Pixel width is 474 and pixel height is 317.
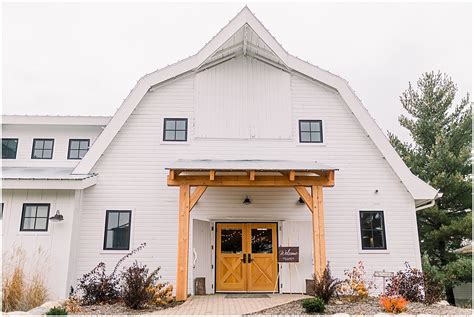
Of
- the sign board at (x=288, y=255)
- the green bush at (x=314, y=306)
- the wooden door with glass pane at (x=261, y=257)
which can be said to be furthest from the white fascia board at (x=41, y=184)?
the green bush at (x=314, y=306)

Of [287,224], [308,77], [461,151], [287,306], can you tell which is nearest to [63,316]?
[287,306]

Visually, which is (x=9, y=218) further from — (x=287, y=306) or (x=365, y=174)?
(x=365, y=174)

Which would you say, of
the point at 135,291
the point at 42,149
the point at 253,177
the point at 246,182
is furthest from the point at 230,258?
the point at 42,149

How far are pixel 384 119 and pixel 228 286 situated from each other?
22.6 metres

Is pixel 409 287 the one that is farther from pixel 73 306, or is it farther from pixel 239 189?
pixel 73 306

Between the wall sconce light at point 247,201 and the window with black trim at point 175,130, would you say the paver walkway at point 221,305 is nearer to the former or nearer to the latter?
the wall sconce light at point 247,201

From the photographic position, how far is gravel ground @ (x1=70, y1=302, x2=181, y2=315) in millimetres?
6820

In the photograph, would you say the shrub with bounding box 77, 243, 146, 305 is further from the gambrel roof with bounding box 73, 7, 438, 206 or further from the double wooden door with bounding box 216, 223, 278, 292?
the gambrel roof with bounding box 73, 7, 438, 206

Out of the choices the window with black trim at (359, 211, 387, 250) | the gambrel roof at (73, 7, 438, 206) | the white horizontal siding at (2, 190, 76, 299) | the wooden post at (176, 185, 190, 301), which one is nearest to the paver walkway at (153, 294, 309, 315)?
the wooden post at (176, 185, 190, 301)

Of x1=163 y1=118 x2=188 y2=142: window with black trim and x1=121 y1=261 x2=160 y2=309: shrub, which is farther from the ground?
x1=163 y1=118 x2=188 y2=142: window with black trim

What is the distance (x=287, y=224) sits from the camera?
10.1 meters

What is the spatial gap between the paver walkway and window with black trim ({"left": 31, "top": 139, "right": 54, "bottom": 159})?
6387 millimetres

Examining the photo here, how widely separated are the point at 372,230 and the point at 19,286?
8.20 meters

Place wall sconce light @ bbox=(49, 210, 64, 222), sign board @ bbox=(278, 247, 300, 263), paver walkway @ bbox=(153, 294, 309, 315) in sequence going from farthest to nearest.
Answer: sign board @ bbox=(278, 247, 300, 263)
wall sconce light @ bbox=(49, 210, 64, 222)
paver walkway @ bbox=(153, 294, 309, 315)
